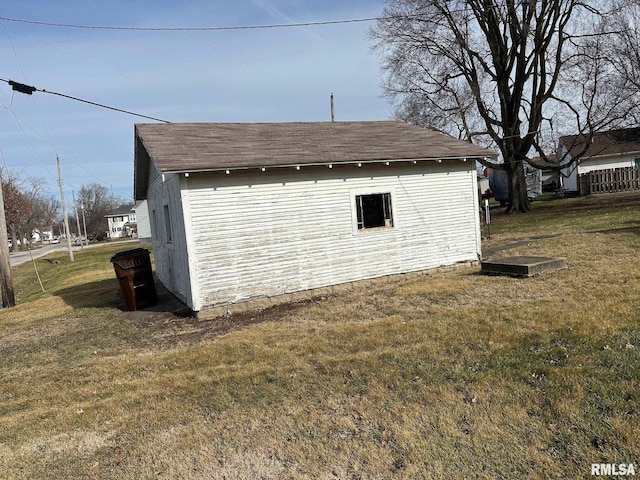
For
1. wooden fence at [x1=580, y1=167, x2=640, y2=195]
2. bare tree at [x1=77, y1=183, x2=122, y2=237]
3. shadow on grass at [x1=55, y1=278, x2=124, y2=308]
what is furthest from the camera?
bare tree at [x1=77, y1=183, x2=122, y2=237]

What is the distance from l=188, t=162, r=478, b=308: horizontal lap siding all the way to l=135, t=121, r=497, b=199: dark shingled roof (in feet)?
1.04

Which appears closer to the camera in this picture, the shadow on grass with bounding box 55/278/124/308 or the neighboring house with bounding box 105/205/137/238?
the shadow on grass with bounding box 55/278/124/308

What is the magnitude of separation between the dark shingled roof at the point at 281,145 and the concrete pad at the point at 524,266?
2817 mm

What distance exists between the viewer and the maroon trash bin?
34.5 feet

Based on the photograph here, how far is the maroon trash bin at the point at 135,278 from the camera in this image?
34.5 feet

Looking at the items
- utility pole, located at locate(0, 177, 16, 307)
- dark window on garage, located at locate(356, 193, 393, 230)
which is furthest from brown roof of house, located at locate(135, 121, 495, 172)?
utility pole, located at locate(0, 177, 16, 307)

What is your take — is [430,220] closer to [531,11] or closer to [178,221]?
[178,221]

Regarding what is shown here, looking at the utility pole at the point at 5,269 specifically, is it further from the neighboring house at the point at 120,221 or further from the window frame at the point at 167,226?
the neighboring house at the point at 120,221

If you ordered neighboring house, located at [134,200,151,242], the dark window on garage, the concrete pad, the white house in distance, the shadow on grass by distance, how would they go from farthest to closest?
neighboring house, located at [134,200,151,242] < the shadow on grass < the dark window on garage < the concrete pad < the white house in distance

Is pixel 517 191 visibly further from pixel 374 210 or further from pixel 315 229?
pixel 315 229

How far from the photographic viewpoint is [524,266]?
8938mm

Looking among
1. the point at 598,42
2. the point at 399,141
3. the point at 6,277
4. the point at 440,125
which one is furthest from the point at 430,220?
the point at 598,42

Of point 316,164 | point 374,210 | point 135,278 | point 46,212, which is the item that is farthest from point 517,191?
point 46,212

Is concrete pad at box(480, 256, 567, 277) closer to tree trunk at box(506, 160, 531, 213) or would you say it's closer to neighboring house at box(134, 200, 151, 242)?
tree trunk at box(506, 160, 531, 213)
